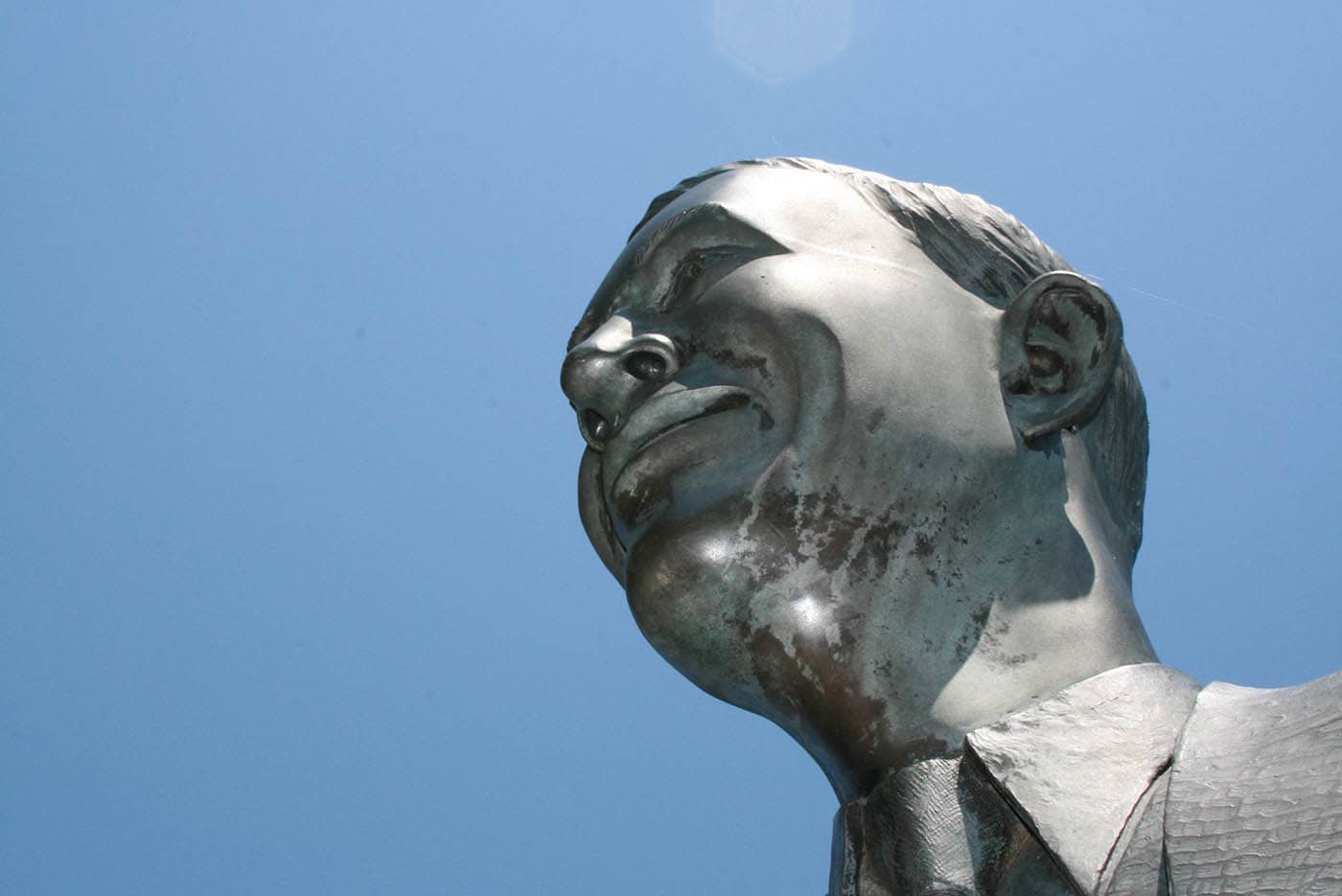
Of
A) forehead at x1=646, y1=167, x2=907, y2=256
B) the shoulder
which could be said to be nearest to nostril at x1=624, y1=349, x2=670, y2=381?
forehead at x1=646, y1=167, x2=907, y2=256

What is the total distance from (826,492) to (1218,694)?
1.83 feet

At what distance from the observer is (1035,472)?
2.33m

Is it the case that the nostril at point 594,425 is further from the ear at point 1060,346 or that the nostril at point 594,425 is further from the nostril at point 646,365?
the ear at point 1060,346

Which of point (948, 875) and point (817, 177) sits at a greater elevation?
point (817, 177)

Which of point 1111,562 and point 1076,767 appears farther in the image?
point 1111,562

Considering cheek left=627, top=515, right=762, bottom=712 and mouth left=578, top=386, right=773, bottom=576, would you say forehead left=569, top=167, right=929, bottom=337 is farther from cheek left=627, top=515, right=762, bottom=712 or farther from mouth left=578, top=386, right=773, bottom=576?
cheek left=627, top=515, right=762, bottom=712

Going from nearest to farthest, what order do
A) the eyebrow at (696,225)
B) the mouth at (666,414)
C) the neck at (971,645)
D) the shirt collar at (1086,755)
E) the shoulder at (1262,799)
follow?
the shoulder at (1262,799), the shirt collar at (1086,755), the neck at (971,645), the mouth at (666,414), the eyebrow at (696,225)

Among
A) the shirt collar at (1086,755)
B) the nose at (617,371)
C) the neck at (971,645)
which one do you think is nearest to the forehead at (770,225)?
the nose at (617,371)

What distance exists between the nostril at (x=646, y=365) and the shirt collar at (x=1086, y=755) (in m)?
0.71

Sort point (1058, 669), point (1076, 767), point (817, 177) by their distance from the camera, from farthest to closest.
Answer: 1. point (817, 177)
2. point (1058, 669)
3. point (1076, 767)

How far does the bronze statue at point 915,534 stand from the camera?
197 cm

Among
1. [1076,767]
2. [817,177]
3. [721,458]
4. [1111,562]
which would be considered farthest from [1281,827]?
[817,177]

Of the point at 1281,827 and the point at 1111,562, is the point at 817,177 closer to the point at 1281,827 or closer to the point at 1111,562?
the point at 1111,562

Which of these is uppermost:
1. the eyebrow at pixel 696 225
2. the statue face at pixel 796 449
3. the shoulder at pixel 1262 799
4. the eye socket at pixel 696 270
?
the eyebrow at pixel 696 225
